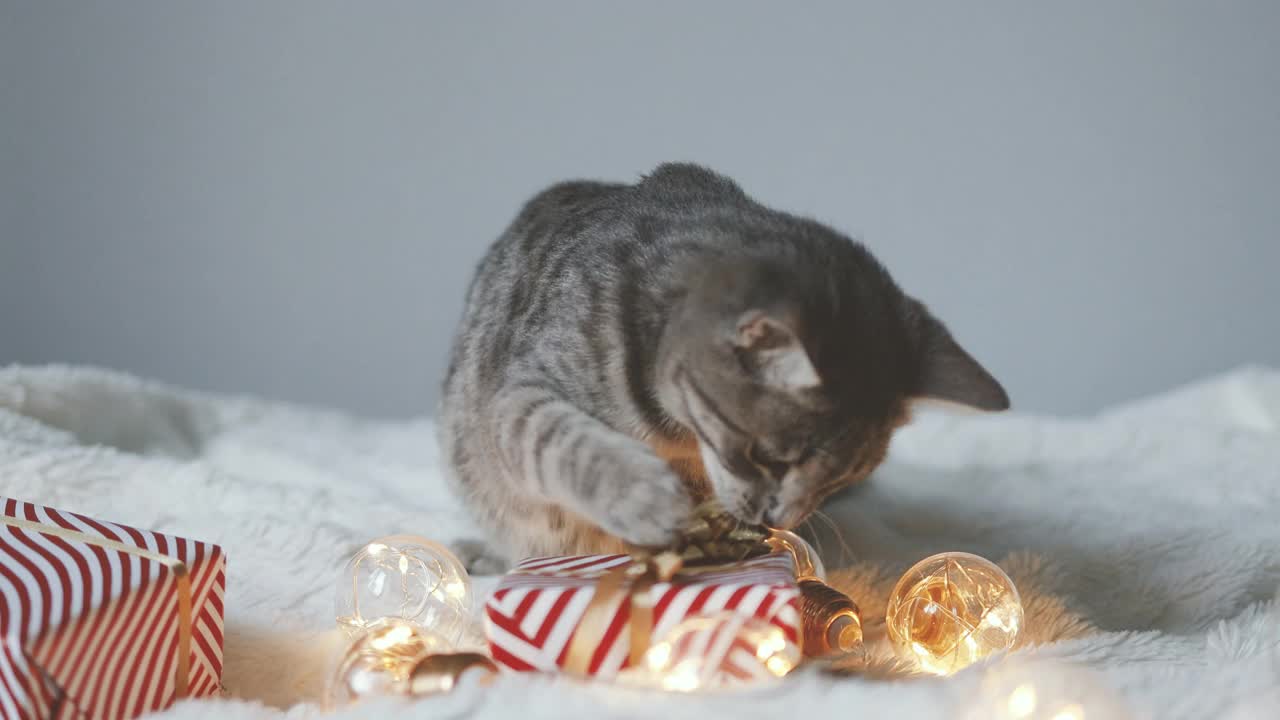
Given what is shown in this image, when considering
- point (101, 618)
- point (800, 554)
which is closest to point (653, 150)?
point (800, 554)

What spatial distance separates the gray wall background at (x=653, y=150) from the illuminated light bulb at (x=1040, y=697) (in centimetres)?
146

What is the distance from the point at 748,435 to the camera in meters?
0.95

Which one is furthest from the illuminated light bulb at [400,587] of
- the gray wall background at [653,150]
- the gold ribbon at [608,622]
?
the gray wall background at [653,150]

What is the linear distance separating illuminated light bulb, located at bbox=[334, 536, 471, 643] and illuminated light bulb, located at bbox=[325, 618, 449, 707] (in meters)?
0.09

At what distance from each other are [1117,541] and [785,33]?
1.20 m

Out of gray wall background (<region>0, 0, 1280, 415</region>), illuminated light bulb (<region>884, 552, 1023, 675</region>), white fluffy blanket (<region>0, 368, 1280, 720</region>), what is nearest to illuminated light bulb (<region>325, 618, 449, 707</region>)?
white fluffy blanket (<region>0, 368, 1280, 720</region>)

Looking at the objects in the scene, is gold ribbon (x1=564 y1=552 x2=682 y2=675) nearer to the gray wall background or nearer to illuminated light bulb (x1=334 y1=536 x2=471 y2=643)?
illuminated light bulb (x1=334 y1=536 x2=471 y2=643)

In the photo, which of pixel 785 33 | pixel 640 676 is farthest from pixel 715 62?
pixel 640 676

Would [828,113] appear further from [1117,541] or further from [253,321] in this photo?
[253,321]

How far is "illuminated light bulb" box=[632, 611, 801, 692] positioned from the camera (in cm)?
84

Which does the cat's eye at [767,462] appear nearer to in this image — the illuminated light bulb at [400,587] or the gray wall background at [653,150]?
the illuminated light bulb at [400,587]

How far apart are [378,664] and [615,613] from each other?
0.65 ft

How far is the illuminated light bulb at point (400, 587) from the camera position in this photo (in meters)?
1.01

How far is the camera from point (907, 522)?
4.92 feet
